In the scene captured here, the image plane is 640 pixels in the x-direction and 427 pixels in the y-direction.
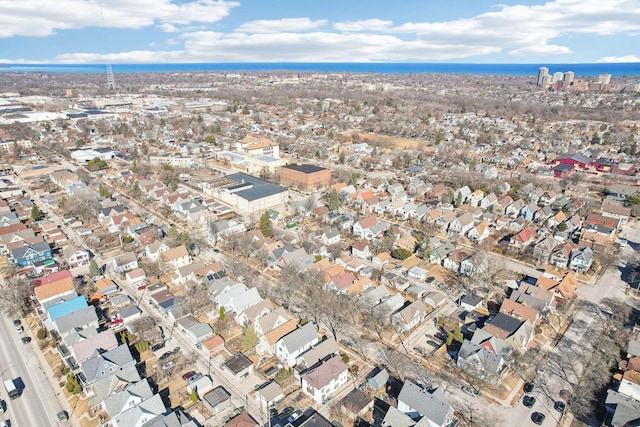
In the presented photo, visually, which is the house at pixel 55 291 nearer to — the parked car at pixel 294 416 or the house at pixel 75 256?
the house at pixel 75 256

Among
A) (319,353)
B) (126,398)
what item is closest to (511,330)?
(319,353)

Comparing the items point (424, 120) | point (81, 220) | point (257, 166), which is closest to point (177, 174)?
point (257, 166)

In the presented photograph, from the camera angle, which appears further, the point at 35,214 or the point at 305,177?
the point at 305,177

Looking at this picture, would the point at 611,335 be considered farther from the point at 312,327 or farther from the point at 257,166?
the point at 257,166

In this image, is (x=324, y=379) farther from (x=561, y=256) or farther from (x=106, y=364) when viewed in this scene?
(x=561, y=256)

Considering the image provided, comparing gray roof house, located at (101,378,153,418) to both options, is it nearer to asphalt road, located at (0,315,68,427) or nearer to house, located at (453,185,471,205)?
asphalt road, located at (0,315,68,427)
